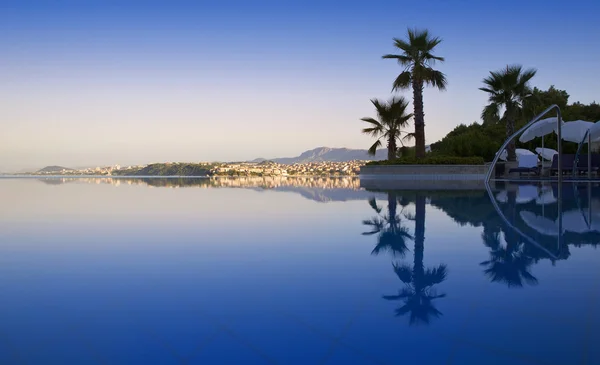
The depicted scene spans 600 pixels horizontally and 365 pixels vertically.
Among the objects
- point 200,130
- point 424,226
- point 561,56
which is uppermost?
point 561,56

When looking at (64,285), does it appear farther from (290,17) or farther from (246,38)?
(246,38)

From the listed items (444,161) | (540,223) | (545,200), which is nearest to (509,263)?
(540,223)

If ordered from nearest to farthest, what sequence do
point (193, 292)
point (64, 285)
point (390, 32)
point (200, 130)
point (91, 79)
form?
1. point (193, 292)
2. point (64, 285)
3. point (390, 32)
4. point (91, 79)
5. point (200, 130)

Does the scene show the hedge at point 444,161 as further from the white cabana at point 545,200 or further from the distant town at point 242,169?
the distant town at point 242,169

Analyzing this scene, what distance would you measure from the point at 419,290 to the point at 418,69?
22.8 m

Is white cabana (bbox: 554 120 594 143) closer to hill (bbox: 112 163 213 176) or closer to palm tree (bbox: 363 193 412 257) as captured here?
palm tree (bbox: 363 193 412 257)

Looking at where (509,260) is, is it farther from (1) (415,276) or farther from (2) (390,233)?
(2) (390,233)

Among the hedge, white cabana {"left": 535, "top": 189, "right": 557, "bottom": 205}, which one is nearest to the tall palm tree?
white cabana {"left": 535, "top": 189, "right": 557, "bottom": 205}

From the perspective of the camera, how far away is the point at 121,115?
39.5 meters

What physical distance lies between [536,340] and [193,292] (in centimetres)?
195

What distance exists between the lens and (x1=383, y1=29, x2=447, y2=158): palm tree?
24244mm

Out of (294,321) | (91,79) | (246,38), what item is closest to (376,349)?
(294,321)

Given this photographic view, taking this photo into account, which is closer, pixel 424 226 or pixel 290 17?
pixel 424 226

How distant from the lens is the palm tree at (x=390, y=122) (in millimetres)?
27953
